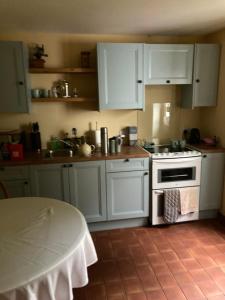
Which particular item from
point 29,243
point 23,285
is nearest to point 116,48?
point 29,243

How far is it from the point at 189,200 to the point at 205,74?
1507mm

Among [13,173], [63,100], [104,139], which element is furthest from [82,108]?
[13,173]

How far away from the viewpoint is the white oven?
115 inches

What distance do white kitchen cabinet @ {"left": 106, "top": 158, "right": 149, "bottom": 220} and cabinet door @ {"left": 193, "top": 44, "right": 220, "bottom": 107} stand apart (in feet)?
3.40

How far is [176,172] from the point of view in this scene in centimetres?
299

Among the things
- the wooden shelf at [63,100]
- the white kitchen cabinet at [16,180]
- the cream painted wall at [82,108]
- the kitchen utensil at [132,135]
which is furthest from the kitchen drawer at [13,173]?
the kitchen utensil at [132,135]

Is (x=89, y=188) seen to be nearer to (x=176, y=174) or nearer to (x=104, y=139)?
(x=104, y=139)

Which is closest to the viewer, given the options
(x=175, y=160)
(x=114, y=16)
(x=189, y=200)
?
(x=114, y=16)

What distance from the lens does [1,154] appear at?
2.75m

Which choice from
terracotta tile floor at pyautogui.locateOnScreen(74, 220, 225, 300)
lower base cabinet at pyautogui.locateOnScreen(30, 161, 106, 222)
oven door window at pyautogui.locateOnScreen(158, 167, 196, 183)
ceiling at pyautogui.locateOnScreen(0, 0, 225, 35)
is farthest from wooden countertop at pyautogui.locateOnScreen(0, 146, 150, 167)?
ceiling at pyautogui.locateOnScreen(0, 0, 225, 35)

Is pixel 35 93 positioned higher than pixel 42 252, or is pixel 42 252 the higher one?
pixel 35 93

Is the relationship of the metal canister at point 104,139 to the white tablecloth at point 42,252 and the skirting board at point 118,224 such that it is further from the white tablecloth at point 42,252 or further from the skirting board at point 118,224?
the white tablecloth at point 42,252

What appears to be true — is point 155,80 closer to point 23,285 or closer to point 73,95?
point 73,95

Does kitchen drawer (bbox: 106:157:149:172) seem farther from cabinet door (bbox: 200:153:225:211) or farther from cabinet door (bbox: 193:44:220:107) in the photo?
cabinet door (bbox: 193:44:220:107)
